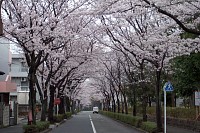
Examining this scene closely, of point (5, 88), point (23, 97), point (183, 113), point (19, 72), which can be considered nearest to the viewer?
point (183, 113)

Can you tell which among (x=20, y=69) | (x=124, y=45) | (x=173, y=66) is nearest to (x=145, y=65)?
(x=173, y=66)

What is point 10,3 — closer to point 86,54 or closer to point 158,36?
point 158,36

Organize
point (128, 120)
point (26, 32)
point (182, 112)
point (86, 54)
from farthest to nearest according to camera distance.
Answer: point (128, 120)
point (86, 54)
point (182, 112)
point (26, 32)

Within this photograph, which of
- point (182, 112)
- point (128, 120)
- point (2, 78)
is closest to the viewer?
point (182, 112)

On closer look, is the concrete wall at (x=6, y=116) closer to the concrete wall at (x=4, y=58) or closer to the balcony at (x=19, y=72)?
the concrete wall at (x=4, y=58)

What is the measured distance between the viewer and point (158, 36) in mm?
17000

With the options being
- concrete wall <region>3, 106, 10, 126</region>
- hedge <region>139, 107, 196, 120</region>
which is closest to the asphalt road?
hedge <region>139, 107, 196, 120</region>

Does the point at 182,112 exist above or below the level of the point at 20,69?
below

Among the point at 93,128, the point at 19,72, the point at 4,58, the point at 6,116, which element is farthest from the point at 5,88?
the point at 19,72

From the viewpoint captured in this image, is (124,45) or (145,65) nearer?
(124,45)

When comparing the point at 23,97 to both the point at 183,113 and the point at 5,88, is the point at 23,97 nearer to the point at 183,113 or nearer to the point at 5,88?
the point at 5,88

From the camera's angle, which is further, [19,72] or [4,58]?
[19,72]

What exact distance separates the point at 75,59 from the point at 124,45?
10267mm

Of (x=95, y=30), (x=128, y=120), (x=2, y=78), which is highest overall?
(x=95, y=30)
